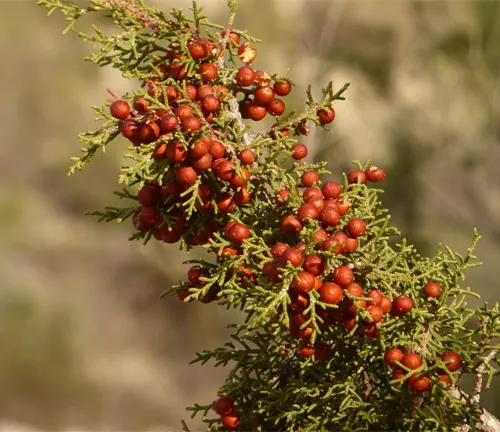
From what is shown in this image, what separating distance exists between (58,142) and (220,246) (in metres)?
15.4

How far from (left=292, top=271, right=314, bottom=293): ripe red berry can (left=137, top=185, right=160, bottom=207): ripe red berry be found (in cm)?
51

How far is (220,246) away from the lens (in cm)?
164

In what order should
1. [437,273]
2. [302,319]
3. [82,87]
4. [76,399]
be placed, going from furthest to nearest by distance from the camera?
[82,87], [76,399], [437,273], [302,319]

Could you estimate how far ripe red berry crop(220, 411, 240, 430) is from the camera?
1875 millimetres

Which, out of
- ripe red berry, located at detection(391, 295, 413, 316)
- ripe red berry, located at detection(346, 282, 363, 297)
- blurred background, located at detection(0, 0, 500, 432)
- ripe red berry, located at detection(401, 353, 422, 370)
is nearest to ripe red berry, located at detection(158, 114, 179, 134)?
ripe red berry, located at detection(346, 282, 363, 297)

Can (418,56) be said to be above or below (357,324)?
above

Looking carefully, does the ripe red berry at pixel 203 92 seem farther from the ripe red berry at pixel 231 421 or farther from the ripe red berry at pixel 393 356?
the ripe red berry at pixel 231 421

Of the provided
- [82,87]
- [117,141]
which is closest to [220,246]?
[117,141]

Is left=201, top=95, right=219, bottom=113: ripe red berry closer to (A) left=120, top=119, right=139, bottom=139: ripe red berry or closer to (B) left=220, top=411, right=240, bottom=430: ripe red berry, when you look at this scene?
(A) left=120, top=119, right=139, bottom=139: ripe red berry

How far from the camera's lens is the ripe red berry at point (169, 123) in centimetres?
154

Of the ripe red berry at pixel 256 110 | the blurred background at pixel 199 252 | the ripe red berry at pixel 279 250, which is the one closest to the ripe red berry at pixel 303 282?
the ripe red berry at pixel 279 250

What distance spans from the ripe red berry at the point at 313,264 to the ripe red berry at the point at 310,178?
278 millimetres

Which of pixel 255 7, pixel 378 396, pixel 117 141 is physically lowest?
pixel 378 396

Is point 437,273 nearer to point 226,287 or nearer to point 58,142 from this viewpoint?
point 226,287
